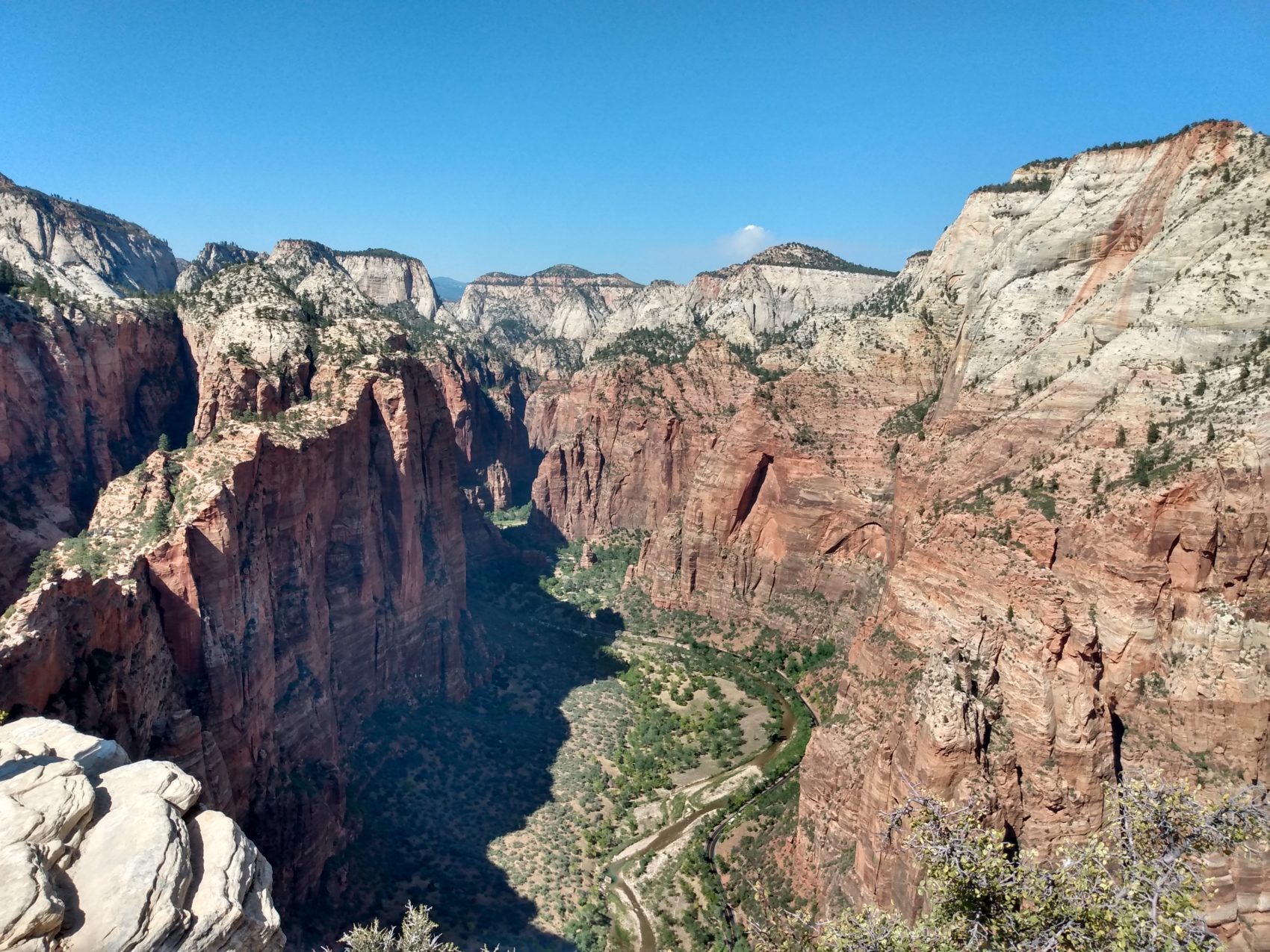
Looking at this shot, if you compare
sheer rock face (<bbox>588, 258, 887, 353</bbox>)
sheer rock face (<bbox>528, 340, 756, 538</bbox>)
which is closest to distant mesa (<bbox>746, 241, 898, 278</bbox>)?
sheer rock face (<bbox>588, 258, 887, 353</bbox>)

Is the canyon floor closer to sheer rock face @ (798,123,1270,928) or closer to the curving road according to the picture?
the curving road

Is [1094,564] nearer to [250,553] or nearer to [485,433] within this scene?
[250,553]

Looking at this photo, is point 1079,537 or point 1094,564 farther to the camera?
point 1079,537

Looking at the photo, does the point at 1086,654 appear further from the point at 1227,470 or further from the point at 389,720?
the point at 389,720

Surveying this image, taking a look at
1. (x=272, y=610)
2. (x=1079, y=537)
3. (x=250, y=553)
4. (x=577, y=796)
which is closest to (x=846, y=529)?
(x=577, y=796)

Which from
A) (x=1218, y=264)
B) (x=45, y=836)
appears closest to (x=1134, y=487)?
(x=1218, y=264)

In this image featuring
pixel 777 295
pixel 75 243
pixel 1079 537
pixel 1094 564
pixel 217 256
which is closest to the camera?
pixel 1094 564

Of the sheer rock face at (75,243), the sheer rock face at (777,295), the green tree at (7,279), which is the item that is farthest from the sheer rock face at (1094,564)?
the sheer rock face at (75,243)
